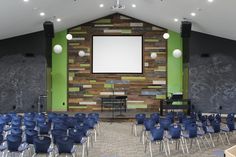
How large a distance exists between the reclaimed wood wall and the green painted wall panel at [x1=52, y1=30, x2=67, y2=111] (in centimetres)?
27

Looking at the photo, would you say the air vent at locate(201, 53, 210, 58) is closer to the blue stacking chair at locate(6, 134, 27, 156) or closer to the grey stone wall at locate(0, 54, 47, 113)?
the grey stone wall at locate(0, 54, 47, 113)

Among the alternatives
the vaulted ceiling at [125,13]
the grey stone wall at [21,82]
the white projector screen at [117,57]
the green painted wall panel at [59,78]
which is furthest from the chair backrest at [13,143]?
the white projector screen at [117,57]

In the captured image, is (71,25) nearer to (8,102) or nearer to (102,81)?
(102,81)

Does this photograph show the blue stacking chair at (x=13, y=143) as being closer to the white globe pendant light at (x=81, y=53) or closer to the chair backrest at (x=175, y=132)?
the chair backrest at (x=175, y=132)

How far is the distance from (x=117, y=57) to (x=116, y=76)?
3.40ft

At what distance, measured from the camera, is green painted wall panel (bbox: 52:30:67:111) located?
20.1 m

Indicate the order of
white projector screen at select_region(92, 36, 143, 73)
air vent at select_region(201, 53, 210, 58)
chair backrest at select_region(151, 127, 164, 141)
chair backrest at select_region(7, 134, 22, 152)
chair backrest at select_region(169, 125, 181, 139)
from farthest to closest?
white projector screen at select_region(92, 36, 143, 73), air vent at select_region(201, 53, 210, 58), chair backrest at select_region(169, 125, 181, 139), chair backrest at select_region(151, 127, 164, 141), chair backrest at select_region(7, 134, 22, 152)

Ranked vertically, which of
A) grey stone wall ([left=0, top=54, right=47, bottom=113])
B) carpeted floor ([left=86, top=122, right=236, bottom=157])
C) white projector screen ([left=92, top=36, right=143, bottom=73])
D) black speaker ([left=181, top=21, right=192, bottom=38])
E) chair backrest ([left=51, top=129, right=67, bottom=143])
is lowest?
carpeted floor ([left=86, top=122, right=236, bottom=157])

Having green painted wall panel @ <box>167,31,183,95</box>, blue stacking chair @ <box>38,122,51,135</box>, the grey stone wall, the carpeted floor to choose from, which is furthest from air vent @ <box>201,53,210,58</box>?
blue stacking chair @ <box>38,122,51,135</box>

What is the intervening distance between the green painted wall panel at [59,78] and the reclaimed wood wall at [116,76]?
27 centimetres

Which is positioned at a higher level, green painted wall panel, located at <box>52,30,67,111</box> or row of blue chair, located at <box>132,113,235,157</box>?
green painted wall panel, located at <box>52,30,67,111</box>

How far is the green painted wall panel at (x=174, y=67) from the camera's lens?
20.2 metres

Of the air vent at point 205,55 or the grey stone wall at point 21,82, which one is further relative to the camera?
the air vent at point 205,55

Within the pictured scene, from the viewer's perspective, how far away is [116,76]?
792 inches
